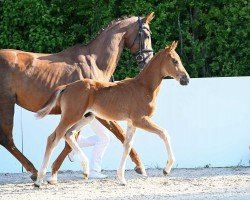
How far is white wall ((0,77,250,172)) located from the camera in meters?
12.2

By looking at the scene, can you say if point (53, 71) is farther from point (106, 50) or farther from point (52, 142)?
point (52, 142)

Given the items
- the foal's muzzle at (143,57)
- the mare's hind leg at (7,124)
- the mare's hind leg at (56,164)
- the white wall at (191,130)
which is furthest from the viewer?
the white wall at (191,130)

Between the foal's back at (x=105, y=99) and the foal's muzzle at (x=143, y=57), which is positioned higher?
the foal's muzzle at (x=143, y=57)

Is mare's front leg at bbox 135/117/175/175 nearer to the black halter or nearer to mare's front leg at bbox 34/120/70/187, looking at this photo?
mare's front leg at bbox 34/120/70/187

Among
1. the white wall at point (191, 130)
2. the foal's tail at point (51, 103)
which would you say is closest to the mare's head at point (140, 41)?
the white wall at point (191, 130)

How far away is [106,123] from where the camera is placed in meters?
11.1

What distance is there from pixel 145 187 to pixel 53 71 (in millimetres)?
2218

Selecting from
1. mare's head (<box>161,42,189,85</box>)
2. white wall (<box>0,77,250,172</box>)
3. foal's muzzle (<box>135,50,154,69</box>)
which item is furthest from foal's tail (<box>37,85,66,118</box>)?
white wall (<box>0,77,250,172</box>)

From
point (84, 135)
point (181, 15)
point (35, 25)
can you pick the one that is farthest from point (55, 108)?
point (181, 15)

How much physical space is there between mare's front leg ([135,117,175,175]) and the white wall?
248 centimetres

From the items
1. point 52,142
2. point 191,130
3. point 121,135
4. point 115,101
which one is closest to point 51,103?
point 52,142

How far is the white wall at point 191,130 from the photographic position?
12.2 m

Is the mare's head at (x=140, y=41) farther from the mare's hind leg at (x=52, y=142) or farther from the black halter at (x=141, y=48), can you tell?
the mare's hind leg at (x=52, y=142)

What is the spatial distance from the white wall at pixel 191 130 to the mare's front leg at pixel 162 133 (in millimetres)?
2483
